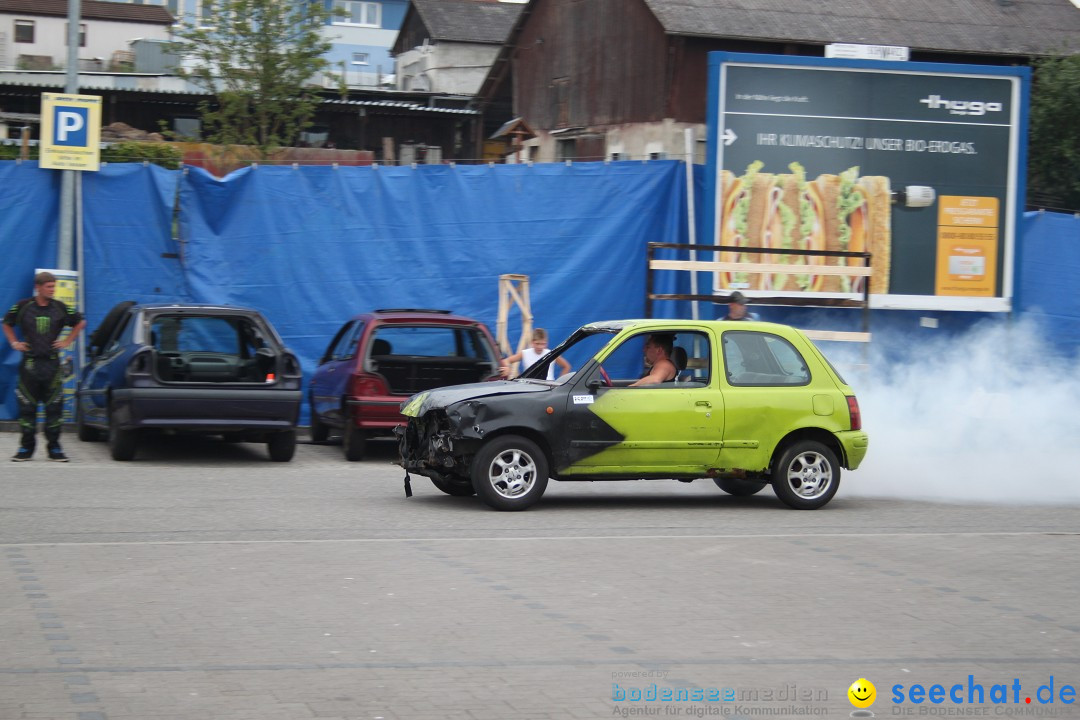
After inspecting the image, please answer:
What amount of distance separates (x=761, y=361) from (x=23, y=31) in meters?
77.5

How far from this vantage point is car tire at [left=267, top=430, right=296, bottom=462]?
1409 cm

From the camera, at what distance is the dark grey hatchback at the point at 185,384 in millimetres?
13312

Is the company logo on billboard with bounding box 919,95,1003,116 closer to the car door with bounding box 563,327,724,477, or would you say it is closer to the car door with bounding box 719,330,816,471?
the car door with bounding box 719,330,816,471

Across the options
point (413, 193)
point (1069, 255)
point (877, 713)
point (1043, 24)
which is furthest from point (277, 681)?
point (1043, 24)

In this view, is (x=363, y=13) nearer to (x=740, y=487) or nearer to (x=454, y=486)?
(x=740, y=487)

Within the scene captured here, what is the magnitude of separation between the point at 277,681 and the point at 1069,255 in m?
16.3

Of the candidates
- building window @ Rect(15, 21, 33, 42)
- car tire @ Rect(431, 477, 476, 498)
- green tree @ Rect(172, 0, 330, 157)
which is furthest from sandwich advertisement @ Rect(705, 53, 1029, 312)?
building window @ Rect(15, 21, 33, 42)

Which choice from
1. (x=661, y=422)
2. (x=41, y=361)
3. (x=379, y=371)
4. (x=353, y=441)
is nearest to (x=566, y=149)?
(x=379, y=371)

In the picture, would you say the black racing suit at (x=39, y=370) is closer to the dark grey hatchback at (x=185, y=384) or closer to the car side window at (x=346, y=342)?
the dark grey hatchback at (x=185, y=384)

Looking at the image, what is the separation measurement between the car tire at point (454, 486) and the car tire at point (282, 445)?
2727 mm

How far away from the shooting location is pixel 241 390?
13.5 meters

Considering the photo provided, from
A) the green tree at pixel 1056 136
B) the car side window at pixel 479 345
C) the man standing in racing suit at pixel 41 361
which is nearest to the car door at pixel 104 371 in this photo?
the man standing in racing suit at pixel 41 361

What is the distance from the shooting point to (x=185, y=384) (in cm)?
1342

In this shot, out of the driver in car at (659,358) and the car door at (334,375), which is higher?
the driver in car at (659,358)
